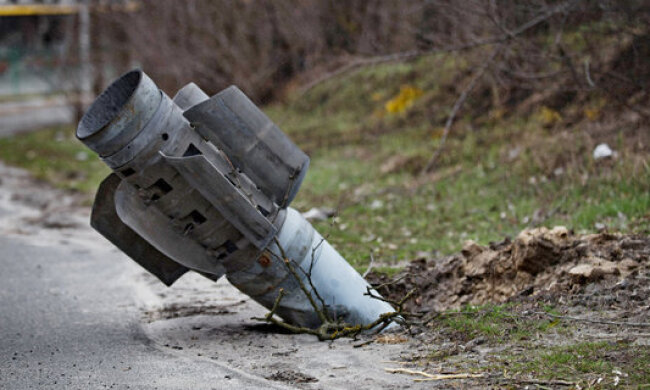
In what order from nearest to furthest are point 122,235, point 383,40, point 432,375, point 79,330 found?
point 432,375
point 122,235
point 79,330
point 383,40

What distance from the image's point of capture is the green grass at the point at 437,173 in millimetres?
8383

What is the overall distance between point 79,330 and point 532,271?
3.16m

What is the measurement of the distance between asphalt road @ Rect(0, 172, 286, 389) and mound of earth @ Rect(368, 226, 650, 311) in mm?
1563

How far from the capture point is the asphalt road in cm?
475

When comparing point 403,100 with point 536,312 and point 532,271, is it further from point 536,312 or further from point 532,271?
point 536,312

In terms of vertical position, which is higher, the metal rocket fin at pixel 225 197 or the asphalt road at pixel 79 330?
the metal rocket fin at pixel 225 197

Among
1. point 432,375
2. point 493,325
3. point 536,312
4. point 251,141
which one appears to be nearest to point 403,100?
point 251,141

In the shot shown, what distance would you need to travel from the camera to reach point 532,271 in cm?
604

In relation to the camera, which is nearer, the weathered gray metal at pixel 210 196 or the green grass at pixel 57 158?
the weathered gray metal at pixel 210 196

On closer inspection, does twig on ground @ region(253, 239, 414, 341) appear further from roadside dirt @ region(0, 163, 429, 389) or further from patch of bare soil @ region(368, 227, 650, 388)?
patch of bare soil @ region(368, 227, 650, 388)

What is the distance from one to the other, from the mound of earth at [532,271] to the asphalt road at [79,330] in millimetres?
1563

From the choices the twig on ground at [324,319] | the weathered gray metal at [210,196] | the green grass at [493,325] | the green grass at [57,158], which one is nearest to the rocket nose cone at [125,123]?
the weathered gray metal at [210,196]

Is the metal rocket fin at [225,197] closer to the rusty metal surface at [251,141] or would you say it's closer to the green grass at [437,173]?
the rusty metal surface at [251,141]

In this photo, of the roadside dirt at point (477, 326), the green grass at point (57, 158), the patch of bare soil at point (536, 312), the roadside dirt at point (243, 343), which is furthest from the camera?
the green grass at point (57, 158)
